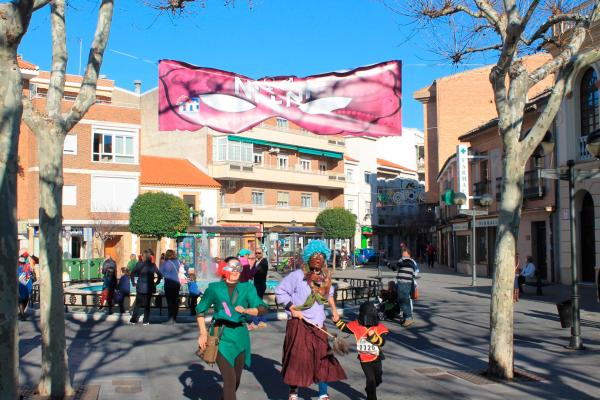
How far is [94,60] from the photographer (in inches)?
318

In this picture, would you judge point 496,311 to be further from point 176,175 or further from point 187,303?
point 176,175

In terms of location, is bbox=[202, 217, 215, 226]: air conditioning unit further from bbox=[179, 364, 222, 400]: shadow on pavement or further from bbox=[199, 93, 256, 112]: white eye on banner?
bbox=[199, 93, 256, 112]: white eye on banner

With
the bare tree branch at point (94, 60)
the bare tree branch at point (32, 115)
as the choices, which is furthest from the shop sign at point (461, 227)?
the bare tree branch at point (32, 115)

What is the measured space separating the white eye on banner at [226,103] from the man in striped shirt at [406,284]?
20.6 ft

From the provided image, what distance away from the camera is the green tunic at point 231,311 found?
654 cm

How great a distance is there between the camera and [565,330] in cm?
1358

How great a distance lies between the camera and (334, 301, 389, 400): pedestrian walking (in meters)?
7.28

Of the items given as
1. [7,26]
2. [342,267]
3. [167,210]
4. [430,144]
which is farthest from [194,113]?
[430,144]

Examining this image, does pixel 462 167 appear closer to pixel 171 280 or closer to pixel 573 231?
pixel 171 280

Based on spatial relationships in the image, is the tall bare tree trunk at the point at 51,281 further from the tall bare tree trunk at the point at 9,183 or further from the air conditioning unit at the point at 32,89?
the air conditioning unit at the point at 32,89

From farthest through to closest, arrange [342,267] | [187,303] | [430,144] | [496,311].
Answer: [430,144] → [342,267] → [187,303] → [496,311]

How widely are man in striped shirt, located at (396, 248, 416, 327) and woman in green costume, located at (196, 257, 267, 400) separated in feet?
25.5

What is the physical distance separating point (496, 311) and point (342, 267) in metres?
41.6

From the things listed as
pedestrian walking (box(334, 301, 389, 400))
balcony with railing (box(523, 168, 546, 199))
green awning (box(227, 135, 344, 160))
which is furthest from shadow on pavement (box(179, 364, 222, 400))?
green awning (box(227, 135, 344, 160))
